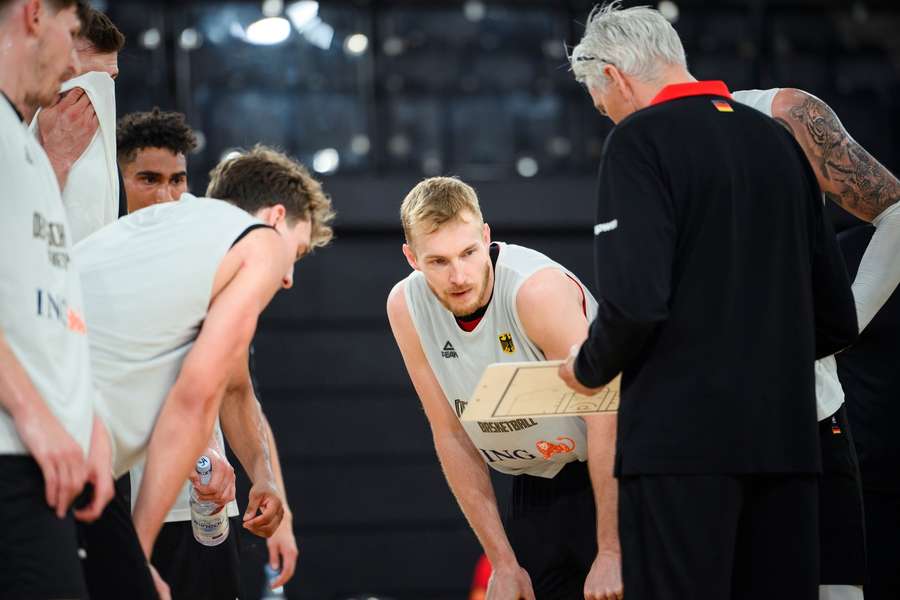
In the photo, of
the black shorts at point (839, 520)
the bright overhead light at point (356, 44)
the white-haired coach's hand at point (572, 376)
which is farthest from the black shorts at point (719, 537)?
the bright overhead light at point (356, 44)

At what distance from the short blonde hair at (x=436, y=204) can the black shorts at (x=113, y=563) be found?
4.00ft

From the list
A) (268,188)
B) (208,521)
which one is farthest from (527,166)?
(268,188)

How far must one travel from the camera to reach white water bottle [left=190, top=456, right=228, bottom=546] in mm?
3299

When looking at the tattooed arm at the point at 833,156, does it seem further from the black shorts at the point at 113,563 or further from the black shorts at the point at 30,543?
the black shorts at the point at 30,543

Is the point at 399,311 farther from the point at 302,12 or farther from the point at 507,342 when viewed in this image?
the point at 302,12

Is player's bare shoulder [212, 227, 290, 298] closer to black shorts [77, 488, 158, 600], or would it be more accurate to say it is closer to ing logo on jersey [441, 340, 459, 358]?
black shorts [77, 488, 158, 600]

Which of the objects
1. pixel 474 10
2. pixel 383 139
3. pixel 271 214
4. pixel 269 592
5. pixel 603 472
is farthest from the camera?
pixel 474 10

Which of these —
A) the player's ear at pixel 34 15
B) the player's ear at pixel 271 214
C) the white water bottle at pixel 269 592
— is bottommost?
the white water bottle at pixel 269 592

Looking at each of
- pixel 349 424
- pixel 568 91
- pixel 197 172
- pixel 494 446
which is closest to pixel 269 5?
pixel 197 172

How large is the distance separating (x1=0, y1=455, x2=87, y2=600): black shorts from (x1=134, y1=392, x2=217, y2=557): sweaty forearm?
342 millimetres

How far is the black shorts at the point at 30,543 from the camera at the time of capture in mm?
1838

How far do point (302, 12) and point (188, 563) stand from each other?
5.16 meters

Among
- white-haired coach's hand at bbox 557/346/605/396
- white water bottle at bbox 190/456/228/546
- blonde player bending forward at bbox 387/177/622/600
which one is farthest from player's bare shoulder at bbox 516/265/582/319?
white water bottle at bbox 190/456/228/546

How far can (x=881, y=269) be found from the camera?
9.95 ft
